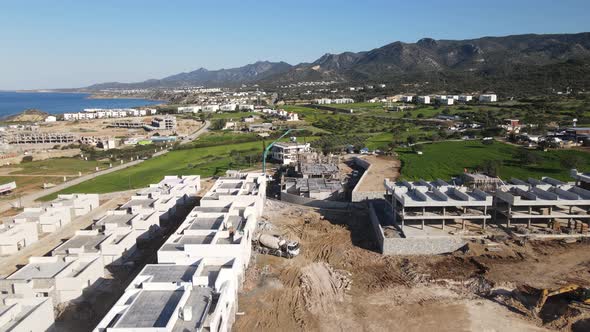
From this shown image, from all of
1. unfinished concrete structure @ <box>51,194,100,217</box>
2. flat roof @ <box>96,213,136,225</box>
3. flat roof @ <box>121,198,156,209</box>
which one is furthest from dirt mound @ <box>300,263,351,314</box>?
unfinished concrete structure @ <box>51,194,100,217</box>

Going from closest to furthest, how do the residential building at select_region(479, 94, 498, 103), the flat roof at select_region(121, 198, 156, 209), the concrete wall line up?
1. the flat roof at select_region(121, 198, 156, 209)
2. the concrete wall
3. the residential building at select_region(479, 94, 498, 103)

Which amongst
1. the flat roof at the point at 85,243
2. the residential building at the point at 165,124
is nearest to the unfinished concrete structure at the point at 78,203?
the flat roof at the point at 85,243

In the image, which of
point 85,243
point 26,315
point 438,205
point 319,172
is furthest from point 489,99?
point 26,315

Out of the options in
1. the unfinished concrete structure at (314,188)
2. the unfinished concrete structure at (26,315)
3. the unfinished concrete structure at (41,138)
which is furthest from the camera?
the unfinished concrete structure at (41,138)

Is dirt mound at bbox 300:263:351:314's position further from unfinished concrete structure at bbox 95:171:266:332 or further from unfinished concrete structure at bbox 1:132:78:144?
unfinished concrete structure at bbox 1:132:78:144

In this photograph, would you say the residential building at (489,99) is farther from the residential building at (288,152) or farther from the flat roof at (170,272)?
the flat roof at (170,272)

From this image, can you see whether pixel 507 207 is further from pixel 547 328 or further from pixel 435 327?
pixel 435 327
